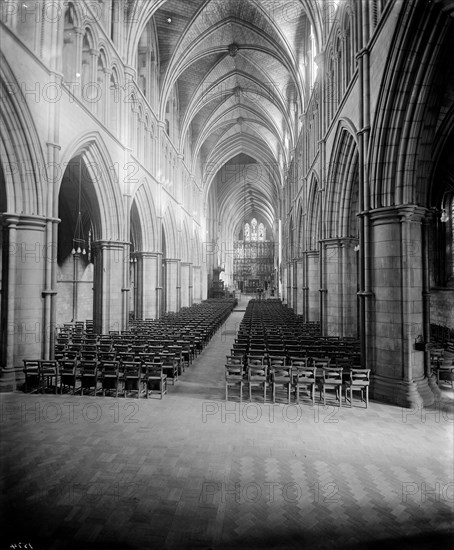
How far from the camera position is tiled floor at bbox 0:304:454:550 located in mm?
3906

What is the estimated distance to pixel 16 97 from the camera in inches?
400

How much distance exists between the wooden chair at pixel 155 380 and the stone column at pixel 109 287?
8.61 m

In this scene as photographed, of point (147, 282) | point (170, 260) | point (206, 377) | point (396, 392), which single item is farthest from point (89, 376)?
point (170, 260)

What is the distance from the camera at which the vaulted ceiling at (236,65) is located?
22469 millimetres

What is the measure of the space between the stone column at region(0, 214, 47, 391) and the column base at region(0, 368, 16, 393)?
35 mm

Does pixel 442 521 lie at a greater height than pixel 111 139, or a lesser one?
lesser

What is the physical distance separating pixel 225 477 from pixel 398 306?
6.27 metres

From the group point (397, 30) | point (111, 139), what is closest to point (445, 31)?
point (397, 30)

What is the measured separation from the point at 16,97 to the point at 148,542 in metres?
11.7

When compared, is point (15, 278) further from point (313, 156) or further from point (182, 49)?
point (182, 49)

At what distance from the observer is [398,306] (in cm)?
888

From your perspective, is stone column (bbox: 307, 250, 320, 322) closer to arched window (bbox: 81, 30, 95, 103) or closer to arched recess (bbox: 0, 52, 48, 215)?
arched window (bbox: 81, 30, 95, 103)

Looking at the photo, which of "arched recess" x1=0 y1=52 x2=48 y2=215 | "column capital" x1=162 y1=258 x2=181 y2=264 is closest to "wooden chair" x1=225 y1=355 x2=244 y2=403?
"arched recess" x1=0 y1=52 x2=48 y2=215

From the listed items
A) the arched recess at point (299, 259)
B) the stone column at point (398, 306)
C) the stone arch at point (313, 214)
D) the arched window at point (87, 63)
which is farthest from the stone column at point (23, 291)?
the arched recess at point (299, 259)
